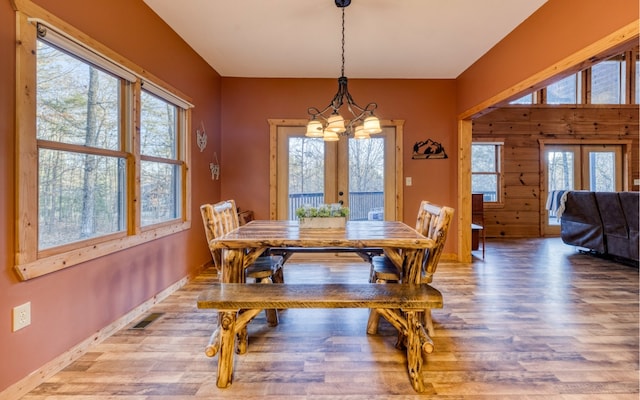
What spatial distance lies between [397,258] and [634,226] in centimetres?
396

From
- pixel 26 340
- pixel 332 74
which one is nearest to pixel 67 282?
pixel 26 340

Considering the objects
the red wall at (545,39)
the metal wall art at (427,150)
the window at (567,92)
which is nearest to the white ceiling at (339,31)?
the red wall at (545,39)

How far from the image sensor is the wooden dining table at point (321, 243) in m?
1.98

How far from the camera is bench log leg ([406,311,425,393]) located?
1.69 m

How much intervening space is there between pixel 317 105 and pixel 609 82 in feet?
22.3

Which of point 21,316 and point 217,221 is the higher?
point 217,221

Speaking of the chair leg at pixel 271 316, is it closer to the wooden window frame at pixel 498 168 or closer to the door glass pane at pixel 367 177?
the door glass pane at pixel 367 177

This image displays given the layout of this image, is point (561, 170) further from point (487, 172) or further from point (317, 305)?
point (317, 305)

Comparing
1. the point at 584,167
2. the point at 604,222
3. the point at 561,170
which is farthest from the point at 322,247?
the point at 584,167

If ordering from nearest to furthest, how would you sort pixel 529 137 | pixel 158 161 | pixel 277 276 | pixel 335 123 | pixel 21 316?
pixel 21 316 < pixel 335 123 < pixel 277 276 < pixel 158 161 < pixel 529 137

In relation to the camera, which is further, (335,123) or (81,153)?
(335,123)

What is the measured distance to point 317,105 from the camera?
458 centimetres

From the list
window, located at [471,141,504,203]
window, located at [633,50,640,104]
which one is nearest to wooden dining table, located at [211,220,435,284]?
window, located at [471,141,504,203]

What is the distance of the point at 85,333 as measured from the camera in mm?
2037
